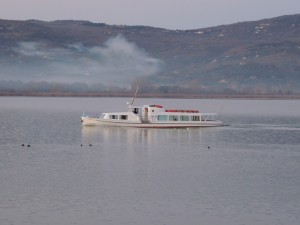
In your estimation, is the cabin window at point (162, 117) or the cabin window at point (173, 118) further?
the cabin window at point (173, 118)

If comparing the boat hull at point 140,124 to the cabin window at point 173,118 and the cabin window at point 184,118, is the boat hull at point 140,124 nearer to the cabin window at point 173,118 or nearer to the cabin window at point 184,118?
the cabin window at point 173,118

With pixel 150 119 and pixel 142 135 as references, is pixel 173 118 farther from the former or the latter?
pixel 142 135

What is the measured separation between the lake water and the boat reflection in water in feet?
0.84

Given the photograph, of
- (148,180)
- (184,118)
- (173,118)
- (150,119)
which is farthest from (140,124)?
(148,180)

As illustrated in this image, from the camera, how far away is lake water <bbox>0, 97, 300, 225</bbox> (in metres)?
48.7

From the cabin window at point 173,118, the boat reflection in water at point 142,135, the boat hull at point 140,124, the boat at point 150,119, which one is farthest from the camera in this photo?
the cabin window at point 173,118

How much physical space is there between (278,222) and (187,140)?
5640 cm

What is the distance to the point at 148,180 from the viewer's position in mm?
63188

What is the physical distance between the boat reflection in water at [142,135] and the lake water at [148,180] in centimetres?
26

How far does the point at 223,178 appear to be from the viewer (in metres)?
65.0

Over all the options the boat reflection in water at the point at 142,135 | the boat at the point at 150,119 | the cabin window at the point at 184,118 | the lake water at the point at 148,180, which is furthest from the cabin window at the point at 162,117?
the lake water at the point at 148,180

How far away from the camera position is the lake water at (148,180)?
4872cm

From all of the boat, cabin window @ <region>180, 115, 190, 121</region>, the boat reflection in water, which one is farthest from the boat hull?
cabin window @ <region>180, 115, 190, 121</region>

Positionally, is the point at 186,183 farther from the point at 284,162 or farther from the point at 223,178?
the point at 284,162
